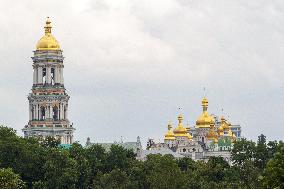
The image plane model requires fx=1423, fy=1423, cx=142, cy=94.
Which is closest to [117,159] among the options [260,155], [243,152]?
[243,152]

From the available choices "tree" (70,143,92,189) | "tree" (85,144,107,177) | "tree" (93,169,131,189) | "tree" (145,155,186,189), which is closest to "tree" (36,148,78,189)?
"tree" (93,169,131,189)

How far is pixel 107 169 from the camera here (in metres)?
150

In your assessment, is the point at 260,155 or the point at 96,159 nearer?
the point at 96,159

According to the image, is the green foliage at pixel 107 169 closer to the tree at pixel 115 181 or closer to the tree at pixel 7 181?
the tree at pixel 115 181

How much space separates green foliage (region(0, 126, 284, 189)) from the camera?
131m

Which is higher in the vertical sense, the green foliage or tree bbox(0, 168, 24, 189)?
the green foliage

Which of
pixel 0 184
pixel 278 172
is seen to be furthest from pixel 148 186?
pixel 278 172

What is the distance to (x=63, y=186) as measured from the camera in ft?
443

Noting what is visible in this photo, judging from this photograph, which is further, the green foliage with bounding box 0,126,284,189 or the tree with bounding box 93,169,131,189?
the tree with bounding box 93,169,131,189

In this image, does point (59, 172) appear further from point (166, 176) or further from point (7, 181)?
point (7, 181)

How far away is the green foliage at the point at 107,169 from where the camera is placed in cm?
13100

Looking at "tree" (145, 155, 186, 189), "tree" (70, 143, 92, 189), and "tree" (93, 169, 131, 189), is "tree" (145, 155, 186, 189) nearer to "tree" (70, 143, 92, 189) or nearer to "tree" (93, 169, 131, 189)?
"tree" (93, 169, 131, 189)

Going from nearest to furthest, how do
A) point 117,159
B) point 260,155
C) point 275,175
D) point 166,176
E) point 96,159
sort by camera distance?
point 275,175
point 166,176
point 96,159
point 117,159
point 260,155

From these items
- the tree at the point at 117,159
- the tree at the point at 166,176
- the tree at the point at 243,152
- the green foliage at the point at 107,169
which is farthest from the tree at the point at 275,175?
the tree at the point at 243,152
